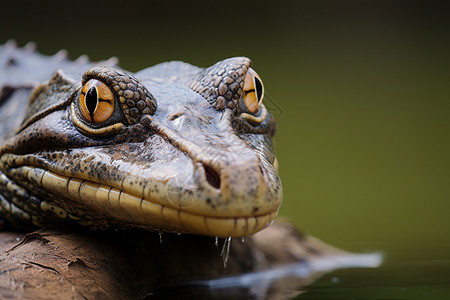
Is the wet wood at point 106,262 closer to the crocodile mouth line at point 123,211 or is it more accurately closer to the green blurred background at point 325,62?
the crocodile mouth line at point 123,211

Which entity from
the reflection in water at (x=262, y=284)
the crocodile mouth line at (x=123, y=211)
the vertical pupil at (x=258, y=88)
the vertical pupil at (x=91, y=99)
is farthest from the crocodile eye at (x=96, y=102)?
the reflection in water at (x=262, y=284)

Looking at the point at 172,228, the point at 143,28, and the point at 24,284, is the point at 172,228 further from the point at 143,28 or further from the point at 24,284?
the point at 143,28

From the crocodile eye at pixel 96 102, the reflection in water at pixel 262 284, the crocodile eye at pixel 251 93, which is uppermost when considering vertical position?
the crocodile eye at pixel 251 93

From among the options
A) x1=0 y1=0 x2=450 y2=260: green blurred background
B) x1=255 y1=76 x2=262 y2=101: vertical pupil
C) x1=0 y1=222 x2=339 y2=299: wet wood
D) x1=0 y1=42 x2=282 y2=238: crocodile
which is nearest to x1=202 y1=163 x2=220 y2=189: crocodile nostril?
x1=0 y1=42 x2=282 y2=238: crocodile

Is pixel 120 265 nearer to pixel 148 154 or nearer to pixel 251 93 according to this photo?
pixel 148 154

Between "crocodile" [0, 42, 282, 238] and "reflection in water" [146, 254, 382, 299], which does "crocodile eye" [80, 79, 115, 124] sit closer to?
"crocodile" [0, 42, 282, 238]

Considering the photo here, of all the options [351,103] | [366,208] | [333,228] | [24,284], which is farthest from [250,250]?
[351,103]
